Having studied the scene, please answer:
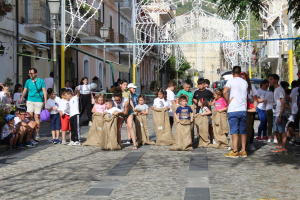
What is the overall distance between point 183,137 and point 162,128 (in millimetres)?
1367

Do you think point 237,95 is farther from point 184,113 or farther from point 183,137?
point 183,137

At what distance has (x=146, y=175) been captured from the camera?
8.34m

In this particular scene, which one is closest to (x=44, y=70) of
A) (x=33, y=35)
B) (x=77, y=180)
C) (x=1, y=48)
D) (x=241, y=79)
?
(x=33, y=35)

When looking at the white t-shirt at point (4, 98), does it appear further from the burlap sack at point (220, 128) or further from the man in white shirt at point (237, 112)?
the man in white shirt at point (237, 112)

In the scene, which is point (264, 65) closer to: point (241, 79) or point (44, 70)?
point (44, 70)

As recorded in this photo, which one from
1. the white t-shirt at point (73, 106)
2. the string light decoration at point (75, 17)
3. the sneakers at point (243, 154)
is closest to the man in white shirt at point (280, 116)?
the sneakers at point (243, 154)

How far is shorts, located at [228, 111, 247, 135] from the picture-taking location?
1049 cm

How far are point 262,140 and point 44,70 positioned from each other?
539 inches

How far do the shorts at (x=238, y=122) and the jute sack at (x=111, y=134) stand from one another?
2610mm

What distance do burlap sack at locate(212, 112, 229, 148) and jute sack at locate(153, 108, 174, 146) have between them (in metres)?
1.12

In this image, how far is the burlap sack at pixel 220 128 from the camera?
1214 centimetres

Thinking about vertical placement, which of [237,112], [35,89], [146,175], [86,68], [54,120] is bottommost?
[146,175]

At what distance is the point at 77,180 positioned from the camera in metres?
7.94

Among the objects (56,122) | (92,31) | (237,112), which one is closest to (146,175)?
(237,112)
